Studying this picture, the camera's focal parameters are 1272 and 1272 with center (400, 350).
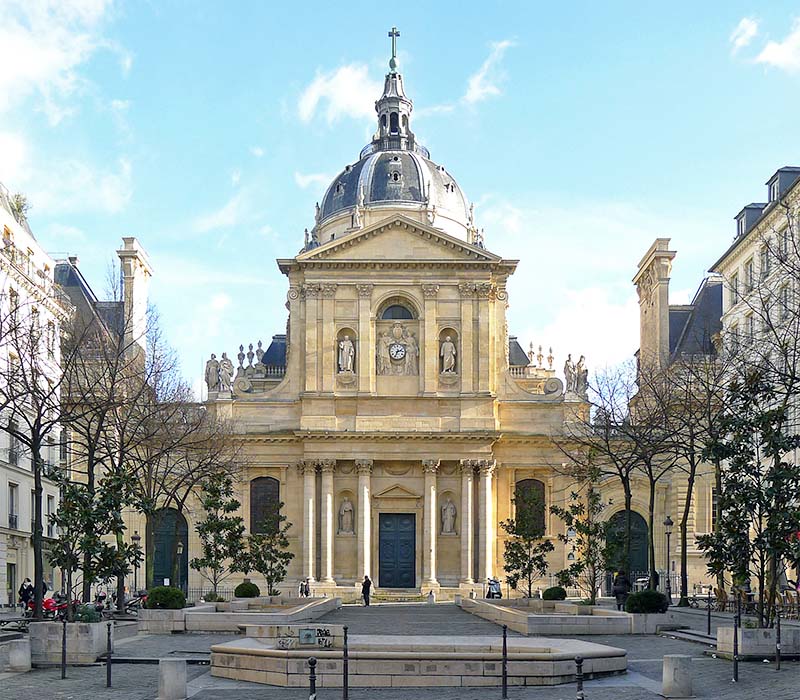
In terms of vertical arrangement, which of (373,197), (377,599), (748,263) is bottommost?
(377,599)

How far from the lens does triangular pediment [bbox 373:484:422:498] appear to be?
71.2 meters

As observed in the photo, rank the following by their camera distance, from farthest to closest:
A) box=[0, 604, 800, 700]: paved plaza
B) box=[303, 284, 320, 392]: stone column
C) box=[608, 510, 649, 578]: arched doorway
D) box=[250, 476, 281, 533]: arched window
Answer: box=[608, 510, 649, 578]: arched doorway
box=[250, 476, 281, 533]: arched window
box=[303, 284, 320, 392]: stone column
box=[0, 604, 800, 700]: paved plaza

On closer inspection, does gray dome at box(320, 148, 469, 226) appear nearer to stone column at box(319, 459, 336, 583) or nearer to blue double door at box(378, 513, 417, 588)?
stone column at box(319, 459, 336, 583)

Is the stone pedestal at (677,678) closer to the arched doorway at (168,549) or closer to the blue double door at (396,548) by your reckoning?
the blue double door at (396,548)

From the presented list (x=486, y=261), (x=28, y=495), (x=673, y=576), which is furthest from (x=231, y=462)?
(x=673, y=576)

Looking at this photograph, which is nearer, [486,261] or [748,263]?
[748,263]

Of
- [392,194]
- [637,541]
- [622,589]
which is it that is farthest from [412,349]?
[622,589]

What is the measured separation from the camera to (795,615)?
4256 cm

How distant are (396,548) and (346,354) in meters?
11.3

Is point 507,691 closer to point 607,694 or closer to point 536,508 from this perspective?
point 607,694

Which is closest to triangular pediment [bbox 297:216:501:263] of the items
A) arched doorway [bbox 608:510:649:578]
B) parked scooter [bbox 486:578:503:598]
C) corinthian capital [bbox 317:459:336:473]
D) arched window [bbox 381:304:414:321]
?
arched window [bbox 381:304:414:321]

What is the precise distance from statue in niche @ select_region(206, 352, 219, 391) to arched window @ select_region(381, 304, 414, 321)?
402 inches

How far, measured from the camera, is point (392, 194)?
94.9 m

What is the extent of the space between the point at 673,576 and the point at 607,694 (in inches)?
1807
